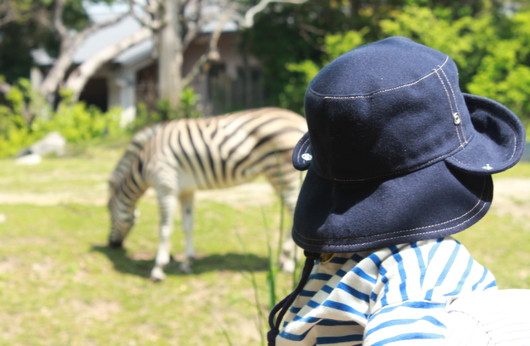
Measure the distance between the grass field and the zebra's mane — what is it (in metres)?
0.86

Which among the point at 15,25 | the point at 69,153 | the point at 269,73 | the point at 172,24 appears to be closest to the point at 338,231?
the point at 69,153

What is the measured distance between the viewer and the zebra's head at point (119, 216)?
6918 millimetres

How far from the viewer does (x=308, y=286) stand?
1.54 metres

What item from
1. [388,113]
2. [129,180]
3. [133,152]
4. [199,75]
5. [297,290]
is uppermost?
[388,113]

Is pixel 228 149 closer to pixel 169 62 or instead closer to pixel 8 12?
pixel 169 62

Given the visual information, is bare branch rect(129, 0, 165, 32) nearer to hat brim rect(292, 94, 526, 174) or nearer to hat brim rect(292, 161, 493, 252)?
hat brim rect(292, 94, 526, 174)

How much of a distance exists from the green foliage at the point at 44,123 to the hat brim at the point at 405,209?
17.5 m

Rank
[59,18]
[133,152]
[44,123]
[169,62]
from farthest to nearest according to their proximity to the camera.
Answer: [59,18] < [44,123] < [169,62] < [133,152]

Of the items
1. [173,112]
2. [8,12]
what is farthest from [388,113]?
[8,12]

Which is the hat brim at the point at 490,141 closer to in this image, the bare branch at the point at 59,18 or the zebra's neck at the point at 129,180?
the zebra's neck at the point at 129,180

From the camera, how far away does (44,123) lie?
1878 centimetres

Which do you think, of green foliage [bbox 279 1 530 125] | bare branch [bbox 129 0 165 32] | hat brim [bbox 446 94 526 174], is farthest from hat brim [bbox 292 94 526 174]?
bare branch [bbox 129 0 165 32]

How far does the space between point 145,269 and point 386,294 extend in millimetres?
5661

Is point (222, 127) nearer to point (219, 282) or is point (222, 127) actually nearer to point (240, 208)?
point (219, 282)
